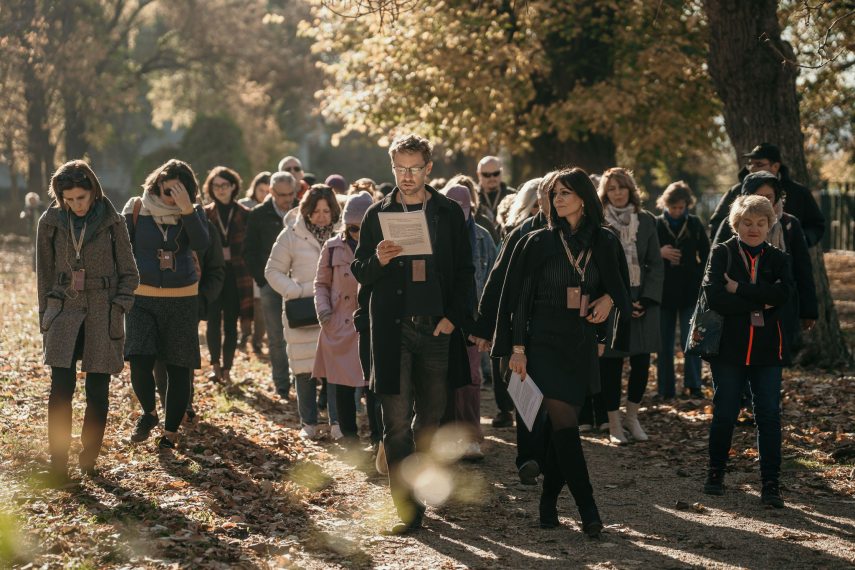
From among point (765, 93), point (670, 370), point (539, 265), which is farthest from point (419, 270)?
point (765, 93)

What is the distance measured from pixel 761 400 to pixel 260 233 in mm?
6051

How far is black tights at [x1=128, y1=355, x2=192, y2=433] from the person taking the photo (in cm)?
912

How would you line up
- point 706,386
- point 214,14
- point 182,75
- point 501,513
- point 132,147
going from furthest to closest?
point 132,147 < point 182,75 < point 214,14 < point 706,386 < point 501,513

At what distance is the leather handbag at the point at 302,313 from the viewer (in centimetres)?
1041

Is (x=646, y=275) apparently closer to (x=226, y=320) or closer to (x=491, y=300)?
(x=491, y=300)

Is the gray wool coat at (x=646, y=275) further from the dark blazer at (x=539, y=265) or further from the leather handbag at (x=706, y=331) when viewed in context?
the dark blazer at (x=539, y=265)

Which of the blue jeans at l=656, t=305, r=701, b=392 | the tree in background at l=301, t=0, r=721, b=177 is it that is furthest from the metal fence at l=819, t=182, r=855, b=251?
the blue jeans at l=656, t=305, r=701, b=392

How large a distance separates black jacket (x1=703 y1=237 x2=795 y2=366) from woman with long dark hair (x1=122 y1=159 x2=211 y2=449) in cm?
379

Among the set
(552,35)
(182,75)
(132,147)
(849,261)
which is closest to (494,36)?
(552,35)

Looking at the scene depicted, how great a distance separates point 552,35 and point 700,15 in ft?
8.07

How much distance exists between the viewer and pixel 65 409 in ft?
25.8

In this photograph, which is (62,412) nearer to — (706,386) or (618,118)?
(706,386)

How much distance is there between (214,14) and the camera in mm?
50406

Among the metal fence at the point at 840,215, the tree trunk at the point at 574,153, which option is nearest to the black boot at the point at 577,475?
the tree trunk at the point at 574,153
